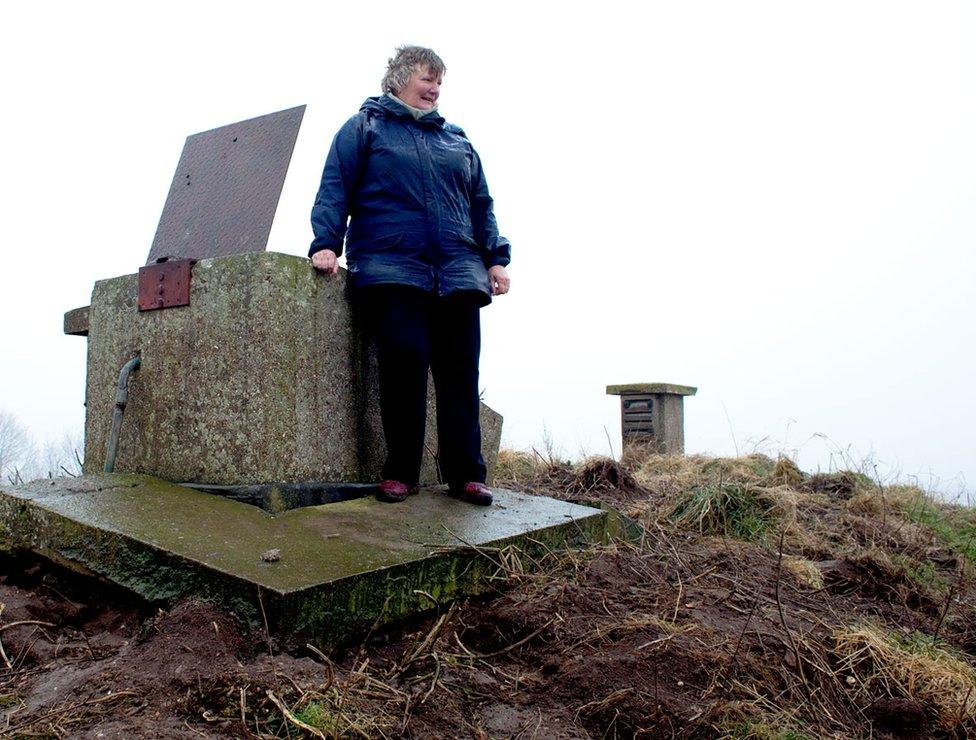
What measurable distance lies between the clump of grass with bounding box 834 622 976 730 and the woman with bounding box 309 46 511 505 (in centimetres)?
163

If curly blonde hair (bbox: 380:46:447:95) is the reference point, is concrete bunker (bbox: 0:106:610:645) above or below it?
below

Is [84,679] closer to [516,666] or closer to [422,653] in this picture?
[422,653]

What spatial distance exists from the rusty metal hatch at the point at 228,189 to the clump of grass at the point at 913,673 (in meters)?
2.88

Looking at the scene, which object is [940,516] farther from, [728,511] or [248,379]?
[248,379]

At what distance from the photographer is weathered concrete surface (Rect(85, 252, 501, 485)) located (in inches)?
133

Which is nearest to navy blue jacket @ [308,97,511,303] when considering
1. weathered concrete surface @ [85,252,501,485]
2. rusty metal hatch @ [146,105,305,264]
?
weathered concrete surface @ [85,252,501,485]

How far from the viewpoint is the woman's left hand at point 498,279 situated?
4.03 metres

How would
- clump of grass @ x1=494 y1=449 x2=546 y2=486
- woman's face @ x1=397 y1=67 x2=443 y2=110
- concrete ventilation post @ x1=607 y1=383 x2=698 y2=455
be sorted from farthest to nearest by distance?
1. concrete ventilation post @ x1=607 y1=383 x2=698 y2=455
2. clump of grass @ x1=494 y1=449 x2=546 y2=486
3. woman's face @ x1=397 y1=67 x2=443 y2=110

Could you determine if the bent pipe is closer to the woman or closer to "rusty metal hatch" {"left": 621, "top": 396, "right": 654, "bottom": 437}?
the woman

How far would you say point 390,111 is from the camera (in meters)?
3.86

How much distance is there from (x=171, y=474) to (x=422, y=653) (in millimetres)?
1636

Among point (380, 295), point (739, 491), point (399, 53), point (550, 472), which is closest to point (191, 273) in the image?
point (380, 295)

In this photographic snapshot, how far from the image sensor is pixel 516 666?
8.34ft

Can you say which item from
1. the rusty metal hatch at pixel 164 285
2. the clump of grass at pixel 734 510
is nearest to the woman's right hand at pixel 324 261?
the rusty metal hatch at pixel 164 285
